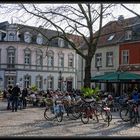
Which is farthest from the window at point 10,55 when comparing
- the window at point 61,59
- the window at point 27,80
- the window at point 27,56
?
the window at point 61,59

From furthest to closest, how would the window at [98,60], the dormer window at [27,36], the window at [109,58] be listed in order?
the dormer window at [27,36] < the window at [98,60] < the window at [109,58]

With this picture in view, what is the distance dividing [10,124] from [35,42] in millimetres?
48265

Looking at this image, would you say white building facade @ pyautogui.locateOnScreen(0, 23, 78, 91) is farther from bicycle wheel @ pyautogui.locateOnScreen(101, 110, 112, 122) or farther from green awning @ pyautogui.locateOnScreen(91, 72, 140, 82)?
bicycle wheel @ pyautogui.locateOnScreen(101, 110, 112, 122)

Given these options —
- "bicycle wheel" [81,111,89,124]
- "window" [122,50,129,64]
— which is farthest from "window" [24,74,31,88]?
"bicycle wheel" [81,111,89,124]

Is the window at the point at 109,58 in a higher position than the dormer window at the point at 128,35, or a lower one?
lower

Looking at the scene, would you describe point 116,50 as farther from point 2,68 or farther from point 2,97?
point 2,68

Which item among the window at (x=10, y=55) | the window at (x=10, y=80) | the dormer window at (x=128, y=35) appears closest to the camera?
the dormer window at (x=128, y=35)

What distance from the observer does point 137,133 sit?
14.0 m

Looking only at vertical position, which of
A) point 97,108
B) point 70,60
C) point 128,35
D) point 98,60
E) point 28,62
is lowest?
point 97,108

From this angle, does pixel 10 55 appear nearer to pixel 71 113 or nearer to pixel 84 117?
pixel 71 113

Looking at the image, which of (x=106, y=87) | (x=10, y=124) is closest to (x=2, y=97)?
(x=106, y=87)

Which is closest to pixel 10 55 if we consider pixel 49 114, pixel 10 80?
pixel 10 80

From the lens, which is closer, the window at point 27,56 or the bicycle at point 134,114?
the bicycle at point 134,114

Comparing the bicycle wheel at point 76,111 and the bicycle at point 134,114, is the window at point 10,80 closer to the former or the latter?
the bicycle wheel at point 76,111
